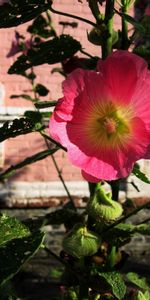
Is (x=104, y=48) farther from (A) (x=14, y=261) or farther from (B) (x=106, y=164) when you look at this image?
(A) (x=14, y=261)

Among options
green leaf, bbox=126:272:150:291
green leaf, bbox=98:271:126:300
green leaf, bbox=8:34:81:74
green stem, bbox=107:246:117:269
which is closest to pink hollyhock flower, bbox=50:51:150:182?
green leaf, bbox=8:34:81:74

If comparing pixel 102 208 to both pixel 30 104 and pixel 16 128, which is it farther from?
pixel 30 104

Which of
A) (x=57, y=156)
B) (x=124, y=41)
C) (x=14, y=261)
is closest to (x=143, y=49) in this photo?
(x=124, y=41)

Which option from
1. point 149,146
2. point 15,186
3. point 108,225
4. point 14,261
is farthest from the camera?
point 15,186

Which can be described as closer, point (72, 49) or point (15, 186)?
point (72, 49)

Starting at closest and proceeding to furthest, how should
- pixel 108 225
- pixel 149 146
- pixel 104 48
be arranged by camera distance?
pixel 149 146 → pixel 104 48 → pixel 108 225

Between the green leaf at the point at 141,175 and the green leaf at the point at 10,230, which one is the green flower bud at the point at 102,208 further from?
the green leaf at the point at 10,230

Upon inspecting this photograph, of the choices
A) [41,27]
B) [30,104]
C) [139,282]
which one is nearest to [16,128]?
[139,282]
